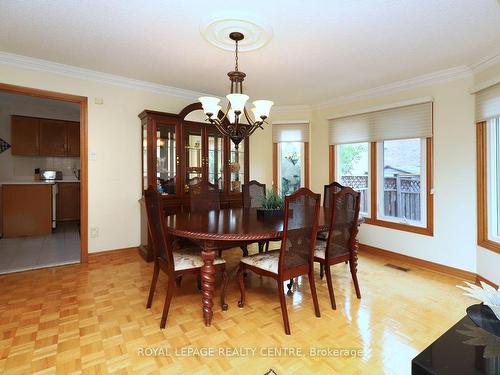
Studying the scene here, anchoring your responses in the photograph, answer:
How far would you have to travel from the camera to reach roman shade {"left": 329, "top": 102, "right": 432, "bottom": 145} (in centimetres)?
327

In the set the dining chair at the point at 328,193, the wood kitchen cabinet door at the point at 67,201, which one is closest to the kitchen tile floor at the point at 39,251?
the wood kitchen cabinet door at the point at 67,201

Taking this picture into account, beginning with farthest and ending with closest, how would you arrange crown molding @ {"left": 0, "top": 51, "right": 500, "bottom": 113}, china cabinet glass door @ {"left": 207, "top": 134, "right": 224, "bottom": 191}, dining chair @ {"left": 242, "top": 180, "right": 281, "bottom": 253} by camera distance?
china cabinet glass door @ {"left": 207, "top": 134, "right": 224, "bottom": 191} → dining chair @ {"left": 242, "top": 180, "right": 281, "bottom": 253} → crown molding @ {"left": 0, "top": 51, "right": 500, "bottom": 113}

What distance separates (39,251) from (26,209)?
1289 millimetres

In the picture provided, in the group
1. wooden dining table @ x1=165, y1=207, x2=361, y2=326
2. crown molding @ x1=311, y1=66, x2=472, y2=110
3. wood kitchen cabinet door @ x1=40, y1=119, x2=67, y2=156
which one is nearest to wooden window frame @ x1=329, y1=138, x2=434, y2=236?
crown molding @ x1=311, y1=66, x2=472, y2=110

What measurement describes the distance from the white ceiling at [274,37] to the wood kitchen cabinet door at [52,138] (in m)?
3.12

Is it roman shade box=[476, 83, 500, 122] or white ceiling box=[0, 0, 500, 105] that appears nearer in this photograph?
white ceiling box=[0, 0, 500, 105]

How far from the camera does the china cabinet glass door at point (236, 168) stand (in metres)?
4.11

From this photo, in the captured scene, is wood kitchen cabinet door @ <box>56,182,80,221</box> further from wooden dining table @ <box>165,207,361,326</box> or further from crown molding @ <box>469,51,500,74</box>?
crown molding @ <box>469,51,500,74</box>

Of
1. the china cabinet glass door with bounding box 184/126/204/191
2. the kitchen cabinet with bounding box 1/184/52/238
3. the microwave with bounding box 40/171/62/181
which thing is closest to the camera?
the china cabinet glass door with bounding box 184/126/204/191

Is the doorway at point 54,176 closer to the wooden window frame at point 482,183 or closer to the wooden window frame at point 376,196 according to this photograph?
the wooden window frame at point 376,196

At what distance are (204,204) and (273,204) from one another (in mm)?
950

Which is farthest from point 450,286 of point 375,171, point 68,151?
point 68,151

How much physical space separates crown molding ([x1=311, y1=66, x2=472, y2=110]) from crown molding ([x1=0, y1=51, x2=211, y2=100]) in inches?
82.8

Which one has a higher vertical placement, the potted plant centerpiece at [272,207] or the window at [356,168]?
the window at [356,168]
